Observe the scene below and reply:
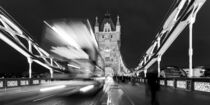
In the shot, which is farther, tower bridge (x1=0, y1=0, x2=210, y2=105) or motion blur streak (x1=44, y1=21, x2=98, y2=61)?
motion blur streak (x1=44, y1=21, x2=98, y2=61)

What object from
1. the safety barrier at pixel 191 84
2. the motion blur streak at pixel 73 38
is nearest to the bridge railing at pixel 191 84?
the safety barrier at pixel 191 84

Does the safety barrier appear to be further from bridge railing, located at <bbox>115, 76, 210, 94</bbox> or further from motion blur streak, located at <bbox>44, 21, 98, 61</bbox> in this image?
motion blur streak, located at <bbox>44, 21, 98, 61</bbox>

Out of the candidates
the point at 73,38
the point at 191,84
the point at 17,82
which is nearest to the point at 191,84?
the point at 191,84

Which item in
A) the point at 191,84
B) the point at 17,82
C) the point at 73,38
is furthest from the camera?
the point at 17,82

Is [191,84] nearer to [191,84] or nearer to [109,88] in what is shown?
[191,84]

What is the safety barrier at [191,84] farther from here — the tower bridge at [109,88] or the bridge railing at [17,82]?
the bridge railing at [17,82]

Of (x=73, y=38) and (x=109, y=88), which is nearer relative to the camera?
(x=73, y=38)

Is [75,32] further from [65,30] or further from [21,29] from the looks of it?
[21,29]

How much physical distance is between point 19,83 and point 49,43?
20.8ft

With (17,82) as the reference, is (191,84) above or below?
above

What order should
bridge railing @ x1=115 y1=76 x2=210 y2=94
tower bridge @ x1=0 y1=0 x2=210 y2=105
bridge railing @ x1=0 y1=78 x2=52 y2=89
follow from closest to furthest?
tower bridge @ x1=0 y1=0 x2=210 y2=105 → bridge railing @ x1=115 y1=76 x2=210 y2=94 → bridge railing @ x1=0 y1=78 x2=52 y2=89

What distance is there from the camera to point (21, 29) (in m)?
38.3

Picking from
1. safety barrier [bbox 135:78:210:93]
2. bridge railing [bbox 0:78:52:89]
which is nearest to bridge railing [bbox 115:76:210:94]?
safety barrier [bbox 135:78:210:93]

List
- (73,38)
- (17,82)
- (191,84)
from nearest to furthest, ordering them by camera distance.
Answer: (191,84)
(73,38)
(17,82)
